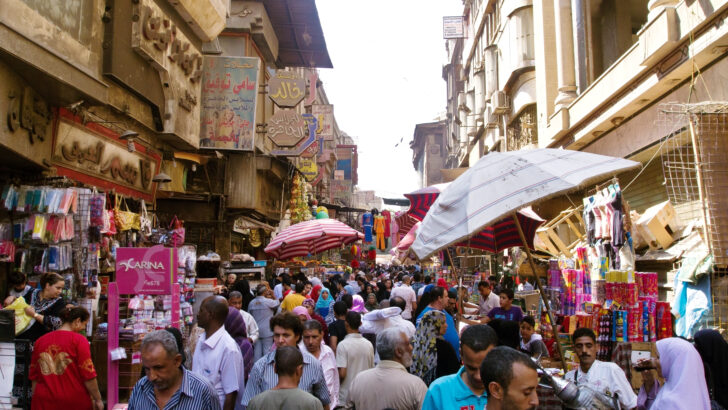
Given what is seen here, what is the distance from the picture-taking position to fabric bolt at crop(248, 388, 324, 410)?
144 inches

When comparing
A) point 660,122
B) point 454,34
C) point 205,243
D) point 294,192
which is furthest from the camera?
point 454,34

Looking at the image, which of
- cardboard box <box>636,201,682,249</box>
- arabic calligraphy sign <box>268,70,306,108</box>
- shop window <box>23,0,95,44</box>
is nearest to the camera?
shop window <box>23,0,95,44</box>

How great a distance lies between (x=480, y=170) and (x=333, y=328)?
355cm

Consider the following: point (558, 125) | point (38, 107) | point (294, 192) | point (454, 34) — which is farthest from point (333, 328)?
point (454, 34)

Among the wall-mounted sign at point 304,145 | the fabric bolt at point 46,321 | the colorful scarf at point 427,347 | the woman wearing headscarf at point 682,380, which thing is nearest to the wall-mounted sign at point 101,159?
the fabric bolt at point 46,321

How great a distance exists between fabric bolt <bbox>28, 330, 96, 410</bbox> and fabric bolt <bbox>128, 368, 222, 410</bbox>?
1.79m

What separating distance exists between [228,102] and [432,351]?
41.0 feet

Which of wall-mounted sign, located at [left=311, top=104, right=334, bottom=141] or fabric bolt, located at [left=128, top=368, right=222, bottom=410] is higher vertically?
wall-mounted sign, located at [left=311, top=104, right=334, bottom=141]

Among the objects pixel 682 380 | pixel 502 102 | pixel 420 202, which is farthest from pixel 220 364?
pixel 502 102

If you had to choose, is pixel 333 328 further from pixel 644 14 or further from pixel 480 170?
pixel 644 14

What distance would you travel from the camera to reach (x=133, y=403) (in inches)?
147

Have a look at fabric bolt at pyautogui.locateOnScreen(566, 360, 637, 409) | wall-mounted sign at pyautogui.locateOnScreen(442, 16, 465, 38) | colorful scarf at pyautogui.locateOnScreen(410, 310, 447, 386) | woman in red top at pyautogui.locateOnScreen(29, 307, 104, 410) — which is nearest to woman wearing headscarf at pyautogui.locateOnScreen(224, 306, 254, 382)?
woman in red top at pyautogui.locateOnScreen(29, 307, 104, 410)

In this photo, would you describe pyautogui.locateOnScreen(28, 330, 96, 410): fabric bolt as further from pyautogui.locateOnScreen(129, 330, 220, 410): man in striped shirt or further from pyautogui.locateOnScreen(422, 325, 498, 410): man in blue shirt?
pyautogui.locateOnScreen(422, 325, 498, 410): man in blue shirt

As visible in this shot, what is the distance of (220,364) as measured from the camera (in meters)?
4.86
